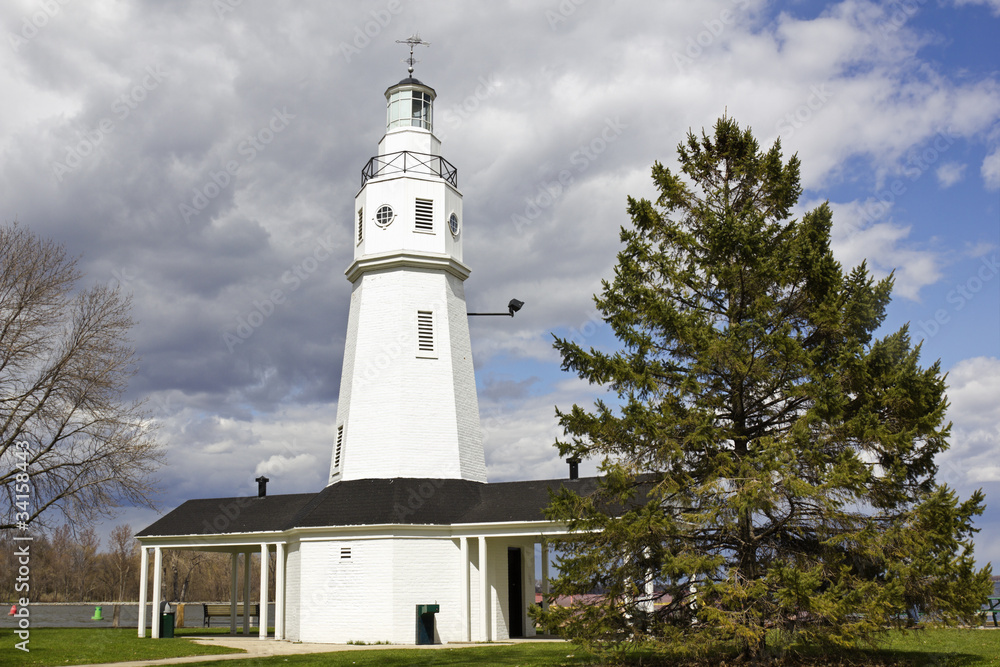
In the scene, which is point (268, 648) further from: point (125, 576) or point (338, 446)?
point (125, 576)

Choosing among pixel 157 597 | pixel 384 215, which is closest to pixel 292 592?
pixel 157 597

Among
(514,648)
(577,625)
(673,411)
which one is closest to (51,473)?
(514,648)

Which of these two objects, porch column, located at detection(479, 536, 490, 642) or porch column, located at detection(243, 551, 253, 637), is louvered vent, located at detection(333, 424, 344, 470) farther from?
porch column, located at detection(479, 536, 490, 642)

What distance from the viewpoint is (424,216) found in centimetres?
2434

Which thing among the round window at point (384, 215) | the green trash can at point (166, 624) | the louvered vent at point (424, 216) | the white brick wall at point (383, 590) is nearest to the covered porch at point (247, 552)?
the green trash can at point (166, 624)

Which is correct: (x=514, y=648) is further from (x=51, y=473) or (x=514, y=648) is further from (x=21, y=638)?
(x=51, y=473)

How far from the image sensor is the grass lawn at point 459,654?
44.8 ft

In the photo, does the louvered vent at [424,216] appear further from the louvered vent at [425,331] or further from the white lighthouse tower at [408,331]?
the louvered vent at [425,331]

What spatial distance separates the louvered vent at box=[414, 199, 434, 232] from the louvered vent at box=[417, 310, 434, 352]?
2.57 metres

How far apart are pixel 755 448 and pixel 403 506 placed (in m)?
11.0

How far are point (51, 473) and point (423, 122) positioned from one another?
14690mm

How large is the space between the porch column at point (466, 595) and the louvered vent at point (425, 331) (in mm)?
5550

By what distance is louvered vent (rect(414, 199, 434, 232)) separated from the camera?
2423cm

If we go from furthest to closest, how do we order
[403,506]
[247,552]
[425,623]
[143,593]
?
[247,552]
[143,593]
[403,506]
[425,623]
